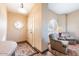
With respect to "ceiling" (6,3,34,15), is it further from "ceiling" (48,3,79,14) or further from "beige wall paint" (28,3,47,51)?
"ceiling" (48,3,79,14)

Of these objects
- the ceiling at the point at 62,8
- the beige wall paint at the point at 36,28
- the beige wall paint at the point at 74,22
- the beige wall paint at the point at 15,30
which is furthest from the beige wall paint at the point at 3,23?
the beige wall paint at the point at 74,22

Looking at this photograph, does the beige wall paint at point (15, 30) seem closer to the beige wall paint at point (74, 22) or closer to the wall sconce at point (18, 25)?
the wall sconce at point (18, 25)

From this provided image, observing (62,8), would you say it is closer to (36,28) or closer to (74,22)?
(74,22)

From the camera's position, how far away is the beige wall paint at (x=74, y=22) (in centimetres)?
110

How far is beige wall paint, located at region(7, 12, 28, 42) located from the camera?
1.16 m

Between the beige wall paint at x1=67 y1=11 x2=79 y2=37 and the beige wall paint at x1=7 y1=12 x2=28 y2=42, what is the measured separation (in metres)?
0.65

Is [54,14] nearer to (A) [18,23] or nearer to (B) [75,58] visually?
(A) [18,23]

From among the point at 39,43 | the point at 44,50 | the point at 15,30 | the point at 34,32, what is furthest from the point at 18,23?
the point at 44,50

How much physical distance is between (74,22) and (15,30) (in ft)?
2.82

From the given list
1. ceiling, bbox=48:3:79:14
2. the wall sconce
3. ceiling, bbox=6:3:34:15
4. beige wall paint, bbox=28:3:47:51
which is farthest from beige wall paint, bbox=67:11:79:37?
the wall sconce

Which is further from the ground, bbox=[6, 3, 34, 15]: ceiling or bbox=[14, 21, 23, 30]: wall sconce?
bbox=[6, 3, 34, 15]: ceiling

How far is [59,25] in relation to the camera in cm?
121

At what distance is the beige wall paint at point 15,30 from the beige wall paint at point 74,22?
2.12ft

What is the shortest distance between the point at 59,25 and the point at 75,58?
51cm
